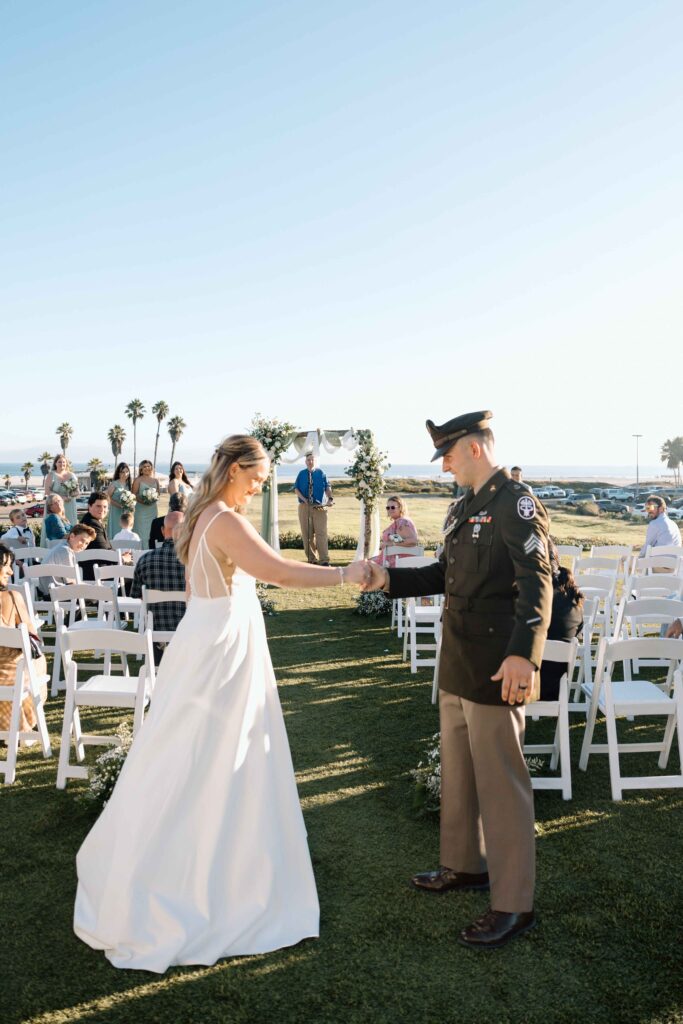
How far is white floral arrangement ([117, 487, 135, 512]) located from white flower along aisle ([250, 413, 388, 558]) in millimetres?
2942

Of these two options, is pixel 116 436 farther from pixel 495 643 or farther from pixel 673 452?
pixel 673 452

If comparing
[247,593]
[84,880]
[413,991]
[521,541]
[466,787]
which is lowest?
[413,991]

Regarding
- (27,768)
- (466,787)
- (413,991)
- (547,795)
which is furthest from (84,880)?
(547,795)

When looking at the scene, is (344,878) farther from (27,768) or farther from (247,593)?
(27,768)

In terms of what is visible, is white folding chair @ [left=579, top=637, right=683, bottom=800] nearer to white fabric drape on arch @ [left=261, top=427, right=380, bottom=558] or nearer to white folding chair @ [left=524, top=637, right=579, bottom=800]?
white folding chair @ [left=524, top=637, right=579, bottom=800]

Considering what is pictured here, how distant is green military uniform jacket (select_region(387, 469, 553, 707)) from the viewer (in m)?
3.29

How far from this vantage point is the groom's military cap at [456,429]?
355cm

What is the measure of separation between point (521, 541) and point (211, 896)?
1956mm

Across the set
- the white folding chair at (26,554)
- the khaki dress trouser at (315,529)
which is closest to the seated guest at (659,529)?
the khaki dress trouser at (315,529)

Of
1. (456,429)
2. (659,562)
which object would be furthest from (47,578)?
(659,562)

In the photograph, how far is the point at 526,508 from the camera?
3.37m

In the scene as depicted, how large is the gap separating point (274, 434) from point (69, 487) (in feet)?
13.3

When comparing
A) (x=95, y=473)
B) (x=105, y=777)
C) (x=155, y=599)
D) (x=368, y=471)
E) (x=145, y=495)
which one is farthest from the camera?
(x=95, y=473)

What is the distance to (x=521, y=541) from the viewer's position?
3330 millimetres
